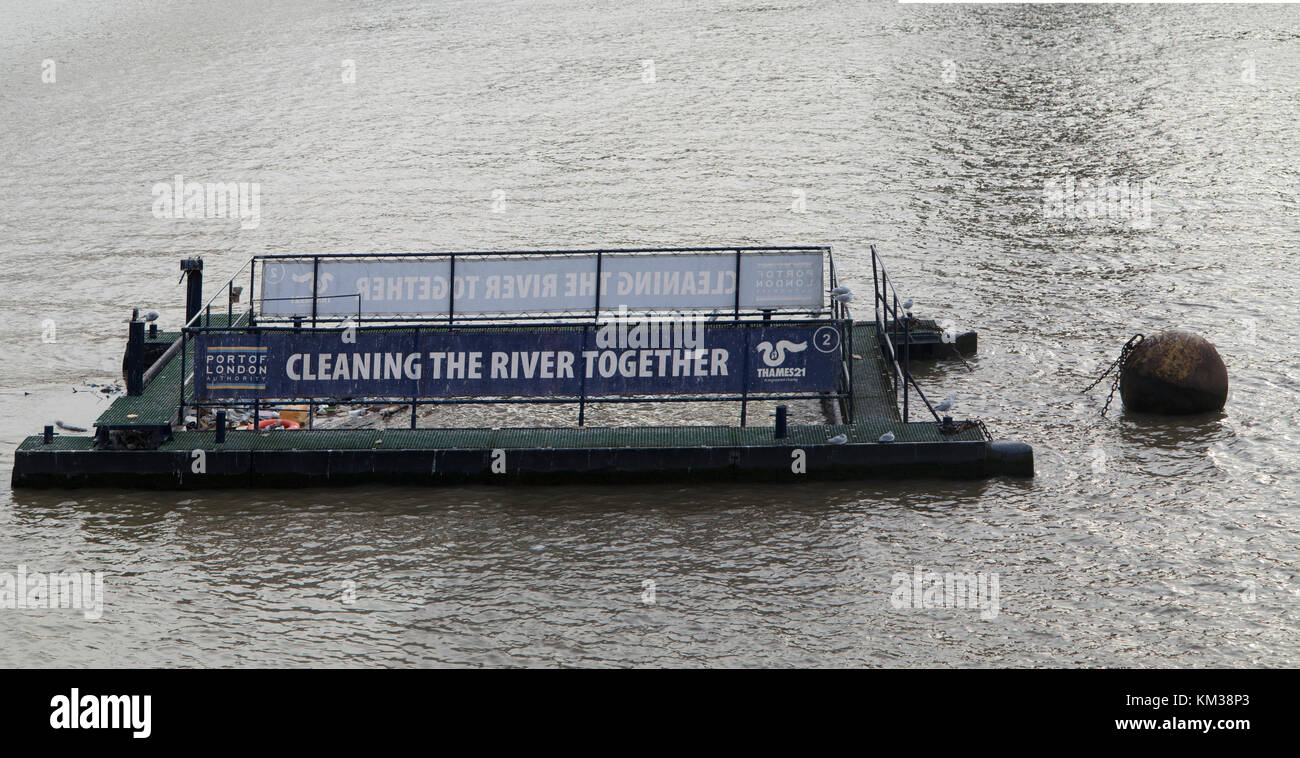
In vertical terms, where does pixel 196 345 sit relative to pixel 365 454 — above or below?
above

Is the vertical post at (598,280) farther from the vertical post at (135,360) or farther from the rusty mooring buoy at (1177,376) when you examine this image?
the rusty mooring buoy at (1177,376)

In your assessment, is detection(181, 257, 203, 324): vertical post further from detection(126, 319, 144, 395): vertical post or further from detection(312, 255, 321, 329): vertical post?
detection(312, 255, 321, 329): vertical post

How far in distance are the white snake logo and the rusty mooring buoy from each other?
5.27 meters

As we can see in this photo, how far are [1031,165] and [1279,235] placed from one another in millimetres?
8839

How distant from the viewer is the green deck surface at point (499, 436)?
1691 centimetres

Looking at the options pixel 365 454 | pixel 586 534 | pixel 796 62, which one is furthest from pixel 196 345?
pixel 796 62

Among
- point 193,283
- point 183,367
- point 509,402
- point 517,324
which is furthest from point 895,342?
point 193,283

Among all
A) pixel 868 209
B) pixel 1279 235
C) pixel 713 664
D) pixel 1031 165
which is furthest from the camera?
pixel 1031 165

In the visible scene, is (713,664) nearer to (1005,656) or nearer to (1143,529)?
(1005,656)

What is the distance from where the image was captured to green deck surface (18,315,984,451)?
1691cm

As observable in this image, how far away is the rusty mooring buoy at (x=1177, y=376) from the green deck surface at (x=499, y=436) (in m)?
3.49

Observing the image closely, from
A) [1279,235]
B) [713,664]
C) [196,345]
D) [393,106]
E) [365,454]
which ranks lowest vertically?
[713,664]

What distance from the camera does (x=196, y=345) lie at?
55.9ft

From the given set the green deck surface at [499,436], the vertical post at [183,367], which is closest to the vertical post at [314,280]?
the green deck surface at [499,436]
